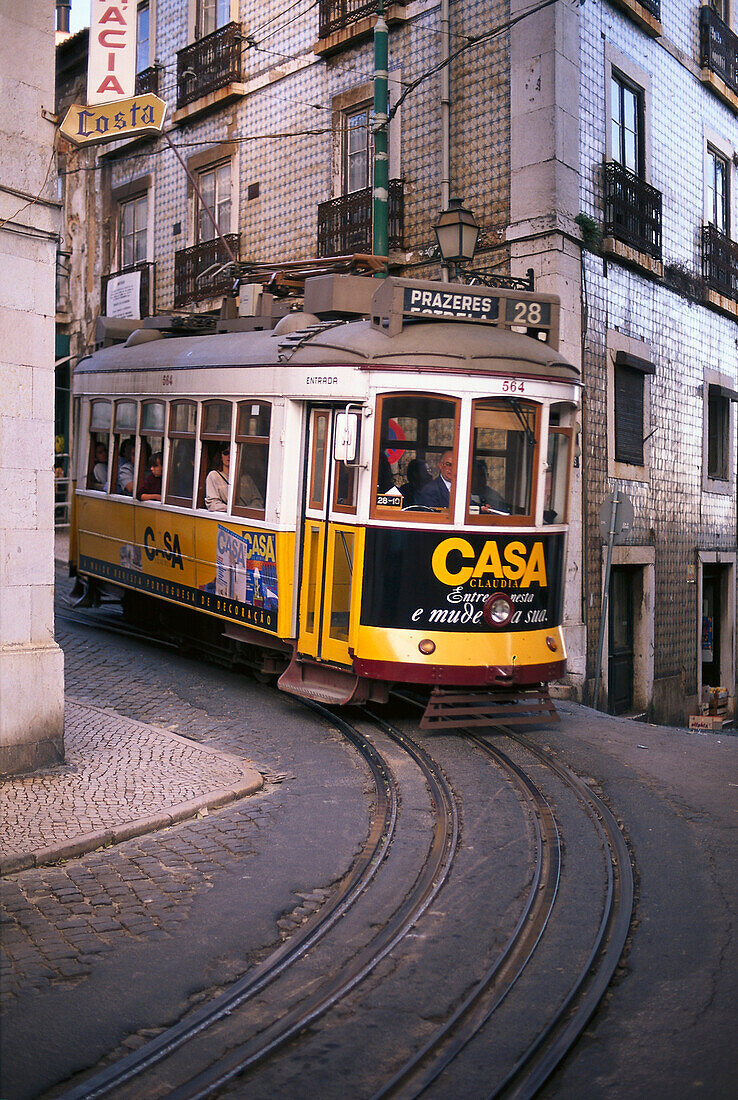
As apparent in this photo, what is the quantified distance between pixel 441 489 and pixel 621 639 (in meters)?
7.92

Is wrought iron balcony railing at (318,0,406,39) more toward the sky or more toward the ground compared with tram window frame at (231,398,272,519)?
more toward the sky

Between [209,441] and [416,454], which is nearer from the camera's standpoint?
[416,454]

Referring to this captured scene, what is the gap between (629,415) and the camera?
51.8 feet

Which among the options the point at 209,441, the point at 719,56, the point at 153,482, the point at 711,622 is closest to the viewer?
the point at 209,441

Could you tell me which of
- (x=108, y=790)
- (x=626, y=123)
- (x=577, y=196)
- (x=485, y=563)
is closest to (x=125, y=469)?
(x=485, y=563)

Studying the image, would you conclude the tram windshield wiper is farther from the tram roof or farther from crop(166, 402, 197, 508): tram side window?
crop(166, 402, 197, 508): tram side window

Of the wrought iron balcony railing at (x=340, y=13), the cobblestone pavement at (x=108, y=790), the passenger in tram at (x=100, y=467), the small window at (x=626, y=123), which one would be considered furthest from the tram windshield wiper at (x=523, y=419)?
the wrought iron balcony railing at (x=340, y=13)

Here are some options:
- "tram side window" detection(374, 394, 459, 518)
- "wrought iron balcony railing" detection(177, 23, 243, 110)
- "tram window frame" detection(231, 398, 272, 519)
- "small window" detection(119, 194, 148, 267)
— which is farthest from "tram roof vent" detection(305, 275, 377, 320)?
"small window" detection(119, 194, 148, 267)

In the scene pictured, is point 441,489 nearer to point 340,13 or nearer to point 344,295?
point 344,295

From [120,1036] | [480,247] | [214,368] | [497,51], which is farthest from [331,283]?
[120,1036]

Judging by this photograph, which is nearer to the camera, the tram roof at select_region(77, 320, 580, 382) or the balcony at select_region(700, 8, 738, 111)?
Answer: the tram roof at select_region(77, 320, 580, 382)

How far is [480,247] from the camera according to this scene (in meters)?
14.7

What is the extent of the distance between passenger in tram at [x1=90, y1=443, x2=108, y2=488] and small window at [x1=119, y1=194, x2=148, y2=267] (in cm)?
941

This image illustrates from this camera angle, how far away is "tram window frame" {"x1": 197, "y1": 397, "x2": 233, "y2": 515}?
10664 mm
